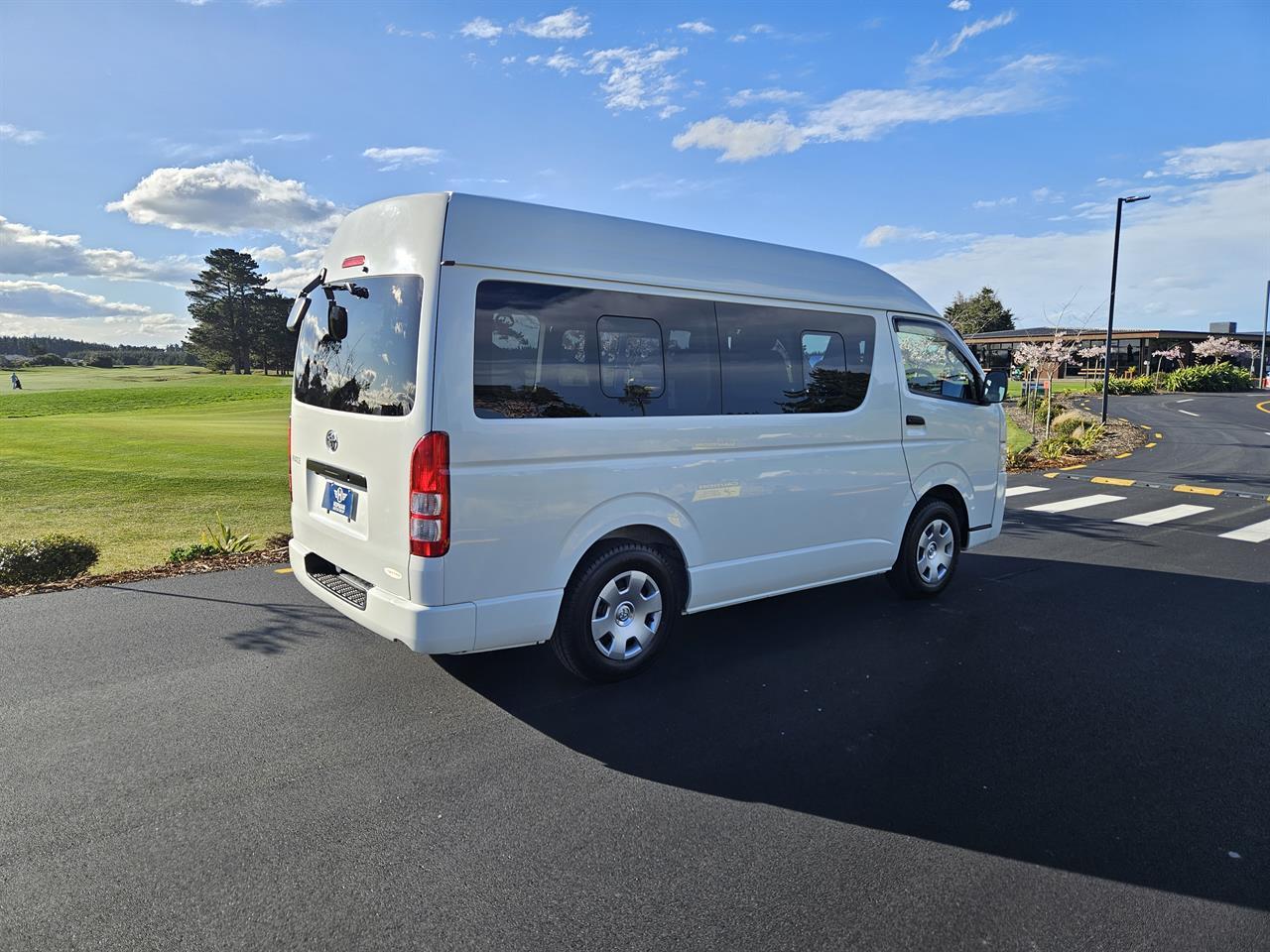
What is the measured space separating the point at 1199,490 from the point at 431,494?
42.9 ft

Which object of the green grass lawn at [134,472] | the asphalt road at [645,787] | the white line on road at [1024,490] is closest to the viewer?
the asphalt road at [645,787]

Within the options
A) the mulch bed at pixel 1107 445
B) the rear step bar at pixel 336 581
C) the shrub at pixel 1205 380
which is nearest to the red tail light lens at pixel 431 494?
the rear step bar at pixel 336 581

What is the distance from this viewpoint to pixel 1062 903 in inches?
102

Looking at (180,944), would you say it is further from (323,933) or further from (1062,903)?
(1062,903)

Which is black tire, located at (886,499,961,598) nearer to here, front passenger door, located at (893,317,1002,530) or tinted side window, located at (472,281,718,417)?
front passenger door, located at (893,317,1002,530)

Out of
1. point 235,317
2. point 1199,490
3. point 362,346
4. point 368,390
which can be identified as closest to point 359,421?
point 368,390

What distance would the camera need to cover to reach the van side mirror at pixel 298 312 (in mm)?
4734

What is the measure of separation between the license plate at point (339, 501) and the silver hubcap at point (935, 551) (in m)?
4.07

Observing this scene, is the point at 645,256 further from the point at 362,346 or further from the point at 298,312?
the point at 298,312

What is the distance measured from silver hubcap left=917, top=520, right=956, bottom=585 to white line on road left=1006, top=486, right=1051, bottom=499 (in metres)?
5.97

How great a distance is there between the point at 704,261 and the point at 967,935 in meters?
3.51

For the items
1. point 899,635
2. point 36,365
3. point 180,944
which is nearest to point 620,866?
point 180,944

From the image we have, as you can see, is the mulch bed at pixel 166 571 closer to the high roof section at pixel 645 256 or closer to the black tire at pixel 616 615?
the black tire at pixel 616 615

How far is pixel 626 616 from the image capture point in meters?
4.34
